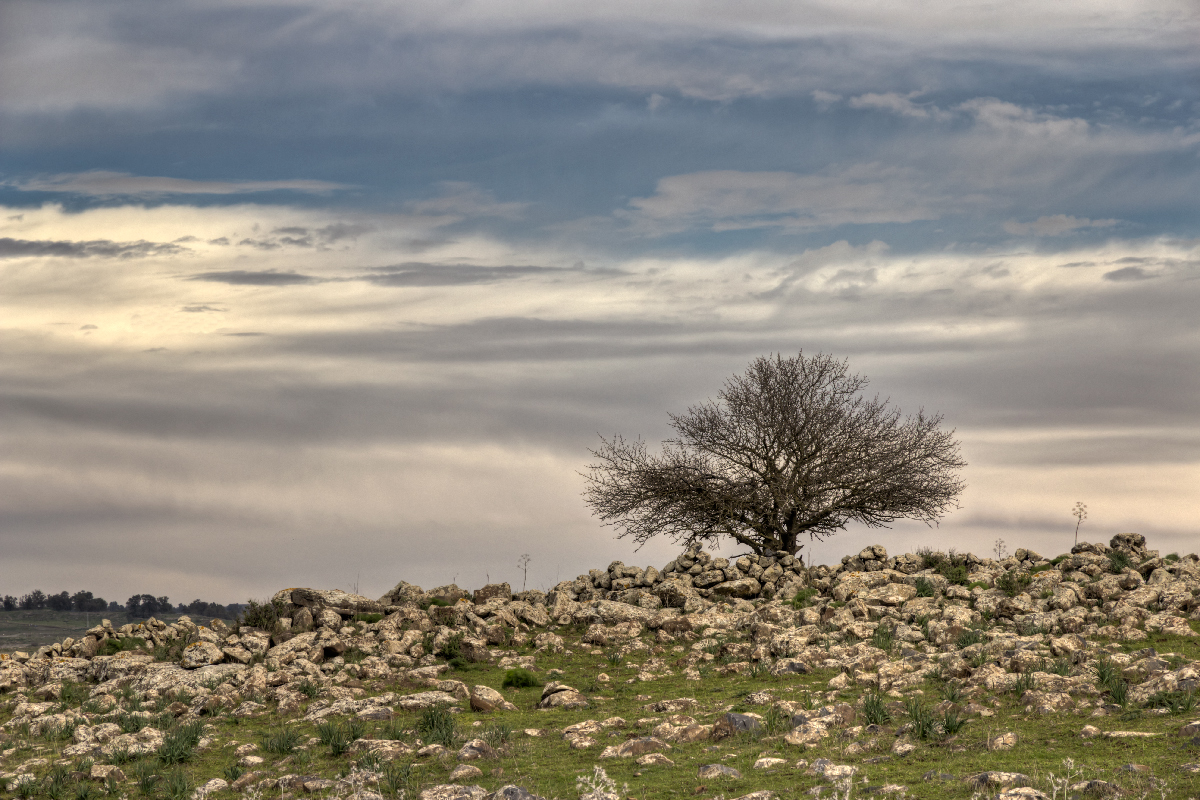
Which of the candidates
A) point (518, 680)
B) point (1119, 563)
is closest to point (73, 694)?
point (518, 680)

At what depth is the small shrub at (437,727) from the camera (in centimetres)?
1467

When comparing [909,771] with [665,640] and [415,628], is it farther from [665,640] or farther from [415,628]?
[415,628]

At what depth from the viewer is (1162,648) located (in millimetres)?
18609

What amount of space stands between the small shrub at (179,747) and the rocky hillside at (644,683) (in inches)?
1.9

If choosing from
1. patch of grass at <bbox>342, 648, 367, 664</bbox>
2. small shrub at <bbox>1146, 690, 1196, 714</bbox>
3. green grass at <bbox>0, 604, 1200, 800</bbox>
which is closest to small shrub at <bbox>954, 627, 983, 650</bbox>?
green grass at <bbox>0, 604, 1200, 800</bbox>

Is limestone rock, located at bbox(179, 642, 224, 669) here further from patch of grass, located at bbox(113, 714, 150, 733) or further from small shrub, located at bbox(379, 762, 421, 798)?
small shrub, located at bbox(379, 762, 421, 798)

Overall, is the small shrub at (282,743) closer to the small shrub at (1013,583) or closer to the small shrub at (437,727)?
the small shrub at (437,727)

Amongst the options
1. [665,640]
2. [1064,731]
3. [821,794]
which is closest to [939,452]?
[665,640]

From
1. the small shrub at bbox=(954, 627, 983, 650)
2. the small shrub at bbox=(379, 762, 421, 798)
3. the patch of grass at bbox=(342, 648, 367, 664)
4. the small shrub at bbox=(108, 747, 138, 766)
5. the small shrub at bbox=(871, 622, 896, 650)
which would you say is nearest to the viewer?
the small shrub at bbox=(379, 762, 421, 798)

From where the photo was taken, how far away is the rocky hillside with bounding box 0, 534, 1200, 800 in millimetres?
13023

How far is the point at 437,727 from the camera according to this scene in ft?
49.7

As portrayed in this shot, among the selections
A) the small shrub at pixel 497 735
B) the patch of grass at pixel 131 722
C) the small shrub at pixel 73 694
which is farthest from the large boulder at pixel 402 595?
the small shrub at pixel 497 735

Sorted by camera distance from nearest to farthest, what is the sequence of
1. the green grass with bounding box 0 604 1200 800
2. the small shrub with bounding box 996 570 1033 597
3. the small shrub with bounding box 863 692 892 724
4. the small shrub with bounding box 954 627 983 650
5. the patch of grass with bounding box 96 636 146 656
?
the green grass with bounding box 0 604 1200 800 < the small shrub with bounding box 863 692 892 724 < the small shrub with bounding box 954 627 983 650 < the small shrub with bounding box 996 570 1033 597 < the patch of grass with bounding box 96 636 146 656

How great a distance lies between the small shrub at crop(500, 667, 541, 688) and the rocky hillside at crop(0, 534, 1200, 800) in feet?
0.15
